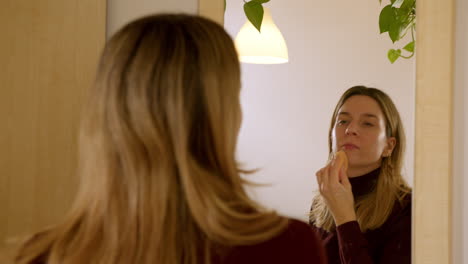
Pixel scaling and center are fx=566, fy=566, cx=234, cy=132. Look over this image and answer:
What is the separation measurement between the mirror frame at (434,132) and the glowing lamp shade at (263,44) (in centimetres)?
38

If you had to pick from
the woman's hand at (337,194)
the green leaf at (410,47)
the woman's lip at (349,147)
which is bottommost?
the woman's hand at (337,194)

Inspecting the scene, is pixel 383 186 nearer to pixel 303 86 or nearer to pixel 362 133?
pixel 362 133

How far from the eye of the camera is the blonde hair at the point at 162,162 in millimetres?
576

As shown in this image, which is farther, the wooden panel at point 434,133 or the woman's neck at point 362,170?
the woman's neck at point 362,170

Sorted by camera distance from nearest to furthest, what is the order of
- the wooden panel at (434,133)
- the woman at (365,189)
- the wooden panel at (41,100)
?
→ the wooden panel at (41,100), the wooden panel at (434,133), the woman at (365,189)

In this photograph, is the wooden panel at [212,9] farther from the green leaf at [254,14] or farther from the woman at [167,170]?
the woman at [167,170]

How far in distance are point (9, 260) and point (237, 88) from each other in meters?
0.31

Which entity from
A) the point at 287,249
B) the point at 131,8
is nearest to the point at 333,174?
the point at 131,8

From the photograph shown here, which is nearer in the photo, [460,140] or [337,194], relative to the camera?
[460,140]

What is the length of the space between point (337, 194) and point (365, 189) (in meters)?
0.15

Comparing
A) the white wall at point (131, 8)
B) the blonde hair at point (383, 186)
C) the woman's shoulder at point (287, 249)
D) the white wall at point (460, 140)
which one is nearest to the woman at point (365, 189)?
the blonde hair at point (383, 186)

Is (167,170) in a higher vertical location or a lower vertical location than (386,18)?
lower

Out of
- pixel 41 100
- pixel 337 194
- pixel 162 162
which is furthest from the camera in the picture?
pixel 337 194

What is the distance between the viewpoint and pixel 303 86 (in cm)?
151
